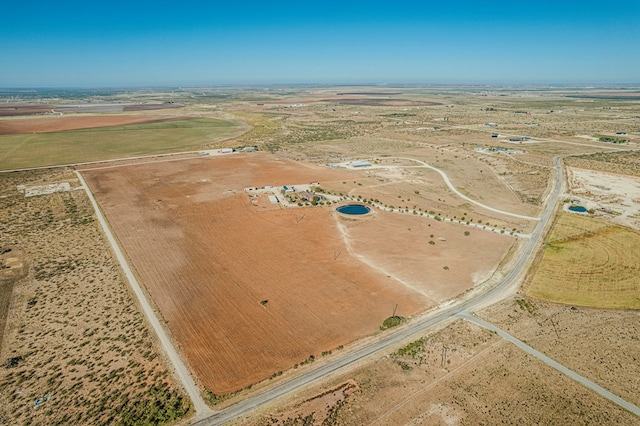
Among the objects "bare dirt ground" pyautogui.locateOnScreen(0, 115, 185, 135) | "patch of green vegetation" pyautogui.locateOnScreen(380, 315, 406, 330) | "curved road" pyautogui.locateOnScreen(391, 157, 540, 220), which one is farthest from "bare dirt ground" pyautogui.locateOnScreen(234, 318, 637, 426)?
"bare dirt ground" pyautogui.locateOnScreen(0, 115, 185, 135)

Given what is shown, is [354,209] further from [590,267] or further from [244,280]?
[590,267]

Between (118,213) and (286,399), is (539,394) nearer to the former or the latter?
(286,399)

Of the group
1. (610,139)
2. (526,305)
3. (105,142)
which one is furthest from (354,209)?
(610,139)

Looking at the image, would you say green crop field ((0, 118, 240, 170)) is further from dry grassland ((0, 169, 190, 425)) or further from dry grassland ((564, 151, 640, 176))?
dry grassland ((564, 151, 640, 176))

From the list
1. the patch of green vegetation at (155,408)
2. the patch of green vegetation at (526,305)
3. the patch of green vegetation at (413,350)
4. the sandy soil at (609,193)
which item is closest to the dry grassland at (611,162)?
the sandy soil at (609,193)

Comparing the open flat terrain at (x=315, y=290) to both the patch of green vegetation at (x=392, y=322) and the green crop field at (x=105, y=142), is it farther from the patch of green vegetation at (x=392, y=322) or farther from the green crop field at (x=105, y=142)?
the green crop field at (x=105, y=142)

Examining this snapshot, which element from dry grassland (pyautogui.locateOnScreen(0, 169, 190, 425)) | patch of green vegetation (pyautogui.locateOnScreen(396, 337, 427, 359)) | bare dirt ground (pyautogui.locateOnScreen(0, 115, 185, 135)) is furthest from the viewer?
bare dirt ground (pyautogui.locateOnScreen(0, 115, 185, 135))

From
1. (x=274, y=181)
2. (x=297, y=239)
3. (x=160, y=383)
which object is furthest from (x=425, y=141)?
(x=160, y=383)
